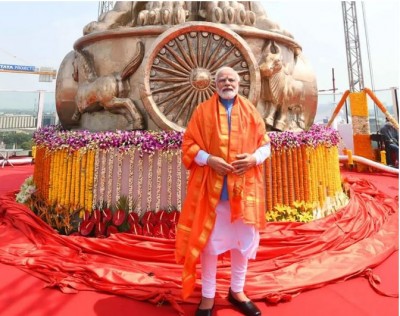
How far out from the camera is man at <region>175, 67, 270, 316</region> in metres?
1.99

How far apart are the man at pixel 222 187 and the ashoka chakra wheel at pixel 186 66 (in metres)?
1.80

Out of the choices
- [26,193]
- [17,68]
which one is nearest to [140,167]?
[26,193]

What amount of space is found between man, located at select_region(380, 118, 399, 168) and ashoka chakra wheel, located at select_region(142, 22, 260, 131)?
6.98 metres

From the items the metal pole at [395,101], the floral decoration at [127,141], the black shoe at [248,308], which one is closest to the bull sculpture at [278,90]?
→ the floral decoration at [127,141]

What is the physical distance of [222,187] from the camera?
2.04 m

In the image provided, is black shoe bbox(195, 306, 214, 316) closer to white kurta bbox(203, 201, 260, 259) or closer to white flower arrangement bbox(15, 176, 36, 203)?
white kurta bbox(203, 201, 260, 259)

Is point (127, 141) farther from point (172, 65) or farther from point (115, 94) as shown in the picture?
point (172, 65)

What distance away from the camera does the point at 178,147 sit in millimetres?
3508

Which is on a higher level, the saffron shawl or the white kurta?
the saffron shawl

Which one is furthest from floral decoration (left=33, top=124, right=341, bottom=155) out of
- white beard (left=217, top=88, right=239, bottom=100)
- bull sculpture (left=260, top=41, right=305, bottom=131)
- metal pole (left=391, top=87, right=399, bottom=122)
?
metal pole (left=391, top=87, right=399, bottom=122)

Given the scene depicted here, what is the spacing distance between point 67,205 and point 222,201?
95.9 inches

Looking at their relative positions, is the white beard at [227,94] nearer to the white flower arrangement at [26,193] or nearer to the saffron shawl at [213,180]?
the saffron shawl at [213,180]

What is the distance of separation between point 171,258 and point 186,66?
7.74 ft

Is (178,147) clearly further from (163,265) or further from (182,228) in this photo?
(182,228)
